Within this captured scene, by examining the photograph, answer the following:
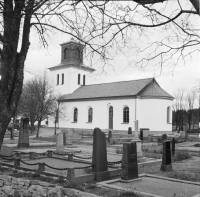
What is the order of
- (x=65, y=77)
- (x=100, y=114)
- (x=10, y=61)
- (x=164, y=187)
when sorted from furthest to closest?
(x=65, y=77) < (x=100, y=114) < (x=164, y=187) < (x=10, y=61)

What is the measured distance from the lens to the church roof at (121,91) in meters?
36.4

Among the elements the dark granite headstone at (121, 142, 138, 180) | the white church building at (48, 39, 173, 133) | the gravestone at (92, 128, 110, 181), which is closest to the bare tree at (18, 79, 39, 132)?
the white church building at (48, 39, 173, 133)

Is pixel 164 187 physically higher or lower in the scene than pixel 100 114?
lower

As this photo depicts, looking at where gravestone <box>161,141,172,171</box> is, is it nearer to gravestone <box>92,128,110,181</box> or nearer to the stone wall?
gravestone <box>92,128,110,181</box>

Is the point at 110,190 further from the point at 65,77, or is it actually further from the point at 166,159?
the point at 65,77

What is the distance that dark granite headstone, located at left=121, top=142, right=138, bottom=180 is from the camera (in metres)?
7.96

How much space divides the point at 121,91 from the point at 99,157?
30.4 metres

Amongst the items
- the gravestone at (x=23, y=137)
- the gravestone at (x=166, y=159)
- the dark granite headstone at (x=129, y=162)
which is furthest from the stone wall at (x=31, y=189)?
the gravestone at (x=23, y=137)

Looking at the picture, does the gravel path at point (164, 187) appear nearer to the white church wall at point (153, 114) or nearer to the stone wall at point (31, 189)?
the stone wall at point (31, 189)

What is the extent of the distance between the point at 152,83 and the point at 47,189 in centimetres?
3288

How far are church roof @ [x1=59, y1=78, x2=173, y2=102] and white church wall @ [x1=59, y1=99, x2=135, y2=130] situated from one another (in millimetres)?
903

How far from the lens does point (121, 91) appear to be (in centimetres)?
3838

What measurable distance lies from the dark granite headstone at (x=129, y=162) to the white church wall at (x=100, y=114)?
90.4ft

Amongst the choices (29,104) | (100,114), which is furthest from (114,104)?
(29,104)
